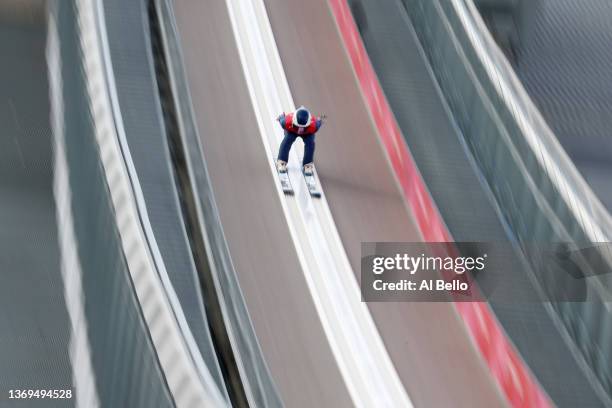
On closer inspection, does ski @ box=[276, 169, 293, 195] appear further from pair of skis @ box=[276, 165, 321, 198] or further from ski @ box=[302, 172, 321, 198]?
ski @ box=[302, 172, 321, 198]

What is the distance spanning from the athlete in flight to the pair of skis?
3 centimetres

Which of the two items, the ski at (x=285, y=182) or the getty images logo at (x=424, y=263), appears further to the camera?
the ski at (x=285, y=182)

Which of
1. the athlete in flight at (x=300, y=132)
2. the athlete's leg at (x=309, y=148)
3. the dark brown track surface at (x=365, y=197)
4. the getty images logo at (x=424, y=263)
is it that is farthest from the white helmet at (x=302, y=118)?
the getty images logo at (x=424, y=263)

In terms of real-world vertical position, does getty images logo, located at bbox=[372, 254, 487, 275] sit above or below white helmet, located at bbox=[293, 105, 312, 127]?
below

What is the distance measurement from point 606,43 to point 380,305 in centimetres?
315

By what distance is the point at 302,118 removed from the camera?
6336mm

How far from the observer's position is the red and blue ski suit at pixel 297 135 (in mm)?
6398

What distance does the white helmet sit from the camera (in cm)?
633

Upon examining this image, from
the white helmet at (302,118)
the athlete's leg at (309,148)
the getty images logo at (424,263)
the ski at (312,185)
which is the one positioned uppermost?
the white helmet at (302,118)

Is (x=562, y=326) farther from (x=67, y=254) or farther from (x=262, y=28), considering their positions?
(x=262, y=28)

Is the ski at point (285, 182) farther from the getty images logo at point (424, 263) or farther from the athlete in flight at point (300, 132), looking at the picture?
the getty images logo at point (424, 263)

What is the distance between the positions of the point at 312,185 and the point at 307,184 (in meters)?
0.04

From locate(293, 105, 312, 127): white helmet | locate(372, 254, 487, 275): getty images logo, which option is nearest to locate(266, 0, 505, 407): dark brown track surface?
locate(372, 254, 487, 275): getty images logo

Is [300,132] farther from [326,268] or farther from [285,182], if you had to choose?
[326,268]
